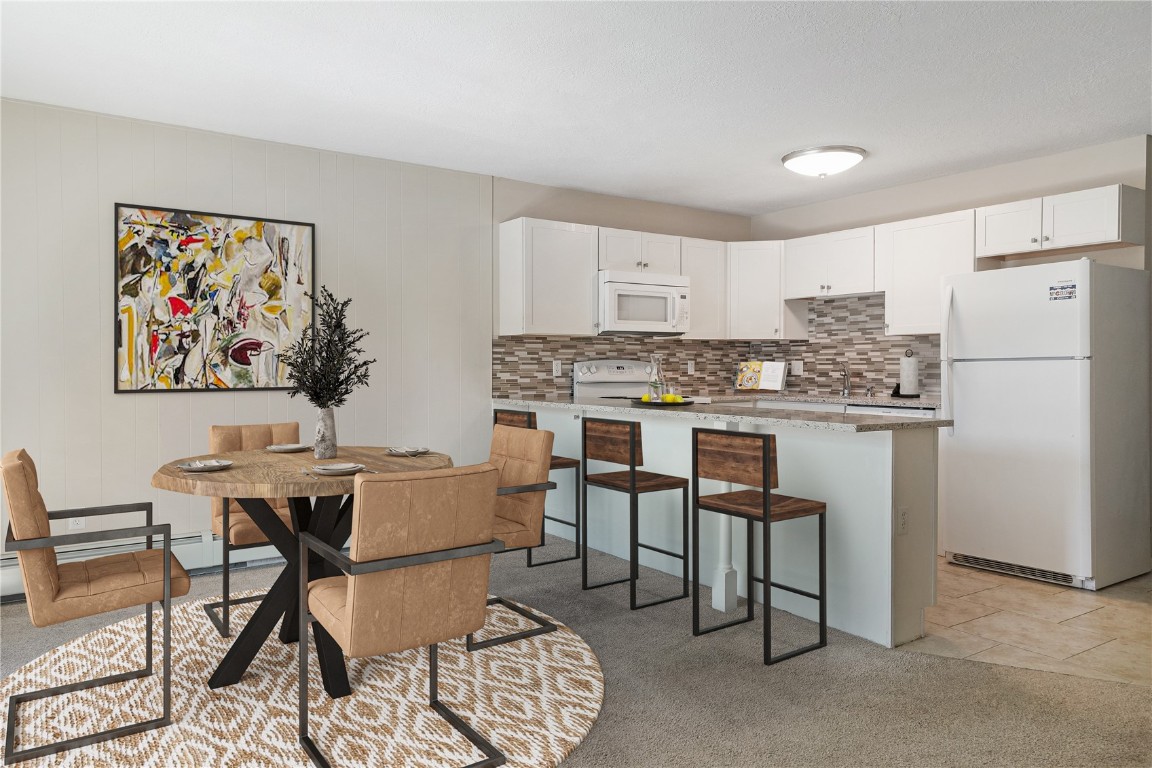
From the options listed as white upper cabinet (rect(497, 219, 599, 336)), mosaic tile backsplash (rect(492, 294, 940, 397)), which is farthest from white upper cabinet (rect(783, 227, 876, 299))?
white upper cabinet (rect(497, 219, 599, 336))

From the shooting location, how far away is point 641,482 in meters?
3.43

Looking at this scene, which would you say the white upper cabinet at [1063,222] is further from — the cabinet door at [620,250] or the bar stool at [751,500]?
the bar stool at [751,500]

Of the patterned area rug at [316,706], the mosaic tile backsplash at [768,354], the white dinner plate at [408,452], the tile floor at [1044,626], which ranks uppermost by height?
the mosaic tile backsplash at [768,354]

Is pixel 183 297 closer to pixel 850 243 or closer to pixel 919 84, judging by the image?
pixel 919 84

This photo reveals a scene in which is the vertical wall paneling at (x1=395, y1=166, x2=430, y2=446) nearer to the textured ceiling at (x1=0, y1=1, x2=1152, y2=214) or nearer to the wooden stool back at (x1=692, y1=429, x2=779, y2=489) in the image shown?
the textured ceiling at (x1=0, y1=1, x2=1152, y2=214)

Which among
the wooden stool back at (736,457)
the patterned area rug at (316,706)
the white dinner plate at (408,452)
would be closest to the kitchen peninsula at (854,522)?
the wooden stool back at (736,457)

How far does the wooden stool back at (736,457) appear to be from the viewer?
9.02 ft

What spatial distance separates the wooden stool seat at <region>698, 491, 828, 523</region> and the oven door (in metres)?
2.33

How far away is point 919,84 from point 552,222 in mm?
2414

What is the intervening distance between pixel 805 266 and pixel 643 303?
137 cm

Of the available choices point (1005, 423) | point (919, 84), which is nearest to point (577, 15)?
point (919, 84)

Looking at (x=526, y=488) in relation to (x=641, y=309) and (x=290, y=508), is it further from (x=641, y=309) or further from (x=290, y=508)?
(x=641, y=309)

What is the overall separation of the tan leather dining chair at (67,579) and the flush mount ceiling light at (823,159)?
12.5 feet

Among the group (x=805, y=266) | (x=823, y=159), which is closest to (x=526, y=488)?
(x=823, y=159)
